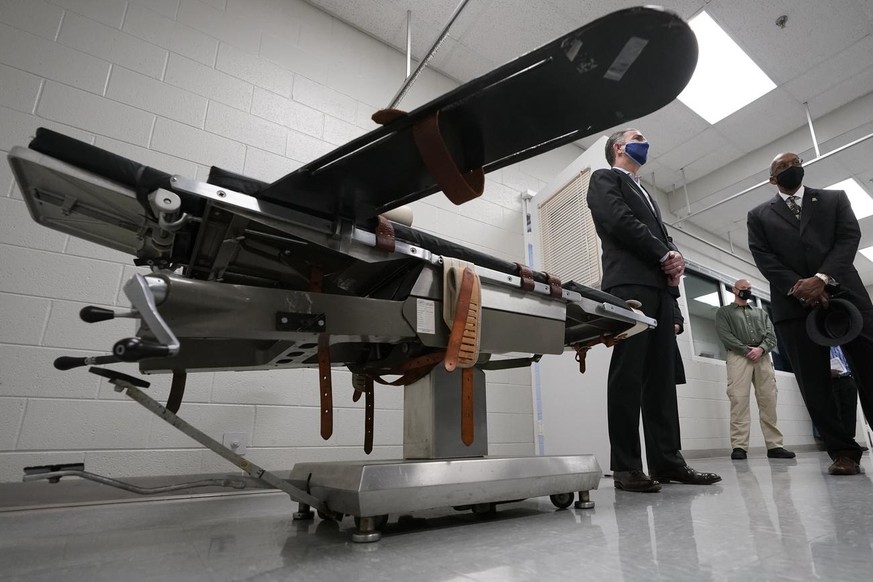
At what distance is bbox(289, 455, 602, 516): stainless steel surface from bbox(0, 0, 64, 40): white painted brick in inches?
77.8

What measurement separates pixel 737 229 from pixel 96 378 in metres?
6.05

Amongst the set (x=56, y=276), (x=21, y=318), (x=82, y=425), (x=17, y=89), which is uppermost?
(x=17, y=89)

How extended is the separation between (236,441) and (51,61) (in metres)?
1.63

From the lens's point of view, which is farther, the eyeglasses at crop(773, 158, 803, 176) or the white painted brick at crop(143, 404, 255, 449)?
the eyeglasses at crop(773, 158, 803, 176)

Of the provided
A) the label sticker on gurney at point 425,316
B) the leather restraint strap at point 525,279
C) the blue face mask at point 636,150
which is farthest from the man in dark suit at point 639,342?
the label sticker on gurney at point 425,316

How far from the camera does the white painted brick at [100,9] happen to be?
5.80 ft

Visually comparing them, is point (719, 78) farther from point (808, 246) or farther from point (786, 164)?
point (808, 246)

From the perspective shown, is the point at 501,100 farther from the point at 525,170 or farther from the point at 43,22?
the point at 525,170

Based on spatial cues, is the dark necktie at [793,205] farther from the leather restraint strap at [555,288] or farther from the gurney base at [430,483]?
the gurney base at [430,483]

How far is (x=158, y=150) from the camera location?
5.98 ft

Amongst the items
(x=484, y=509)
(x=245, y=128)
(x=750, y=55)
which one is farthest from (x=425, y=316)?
(x=750, y=55)

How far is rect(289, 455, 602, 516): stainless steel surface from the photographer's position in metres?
0.77

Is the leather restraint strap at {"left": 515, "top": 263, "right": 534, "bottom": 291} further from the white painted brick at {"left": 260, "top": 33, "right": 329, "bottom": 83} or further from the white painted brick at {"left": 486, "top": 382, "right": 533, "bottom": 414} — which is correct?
the white painted brick at {"left": 260, "top": 33, "right": 329, "bottom": 83}

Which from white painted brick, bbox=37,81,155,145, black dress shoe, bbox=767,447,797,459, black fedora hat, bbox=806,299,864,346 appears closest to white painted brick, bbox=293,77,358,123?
white painted brick, bbox=37,81,155,145
